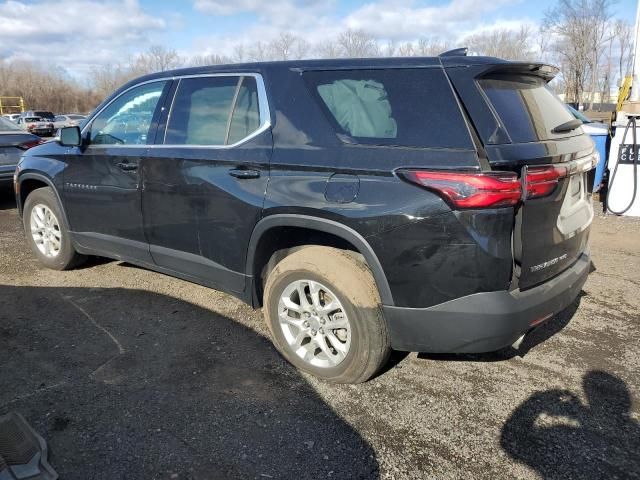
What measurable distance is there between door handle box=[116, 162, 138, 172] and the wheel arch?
52.6 inches

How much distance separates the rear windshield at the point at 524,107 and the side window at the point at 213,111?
1460mm

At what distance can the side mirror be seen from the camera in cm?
448

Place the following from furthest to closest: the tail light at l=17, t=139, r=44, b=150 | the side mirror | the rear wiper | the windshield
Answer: the windshield, the tail light at l=17, t=139, r=44, b=150, the side mirror, the rear wiper

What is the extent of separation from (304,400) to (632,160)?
6.81 metres

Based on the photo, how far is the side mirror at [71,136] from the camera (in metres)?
4.48

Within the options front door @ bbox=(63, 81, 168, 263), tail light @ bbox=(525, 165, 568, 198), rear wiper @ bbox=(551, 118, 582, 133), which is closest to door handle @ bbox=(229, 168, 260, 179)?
front door @ bbox=(63, 81, 168, 263)

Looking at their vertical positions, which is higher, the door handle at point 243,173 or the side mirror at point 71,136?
the side mirror at point 71,136

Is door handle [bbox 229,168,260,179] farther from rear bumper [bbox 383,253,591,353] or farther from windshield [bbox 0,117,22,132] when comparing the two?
windshield [bbox 0,117,22,132]

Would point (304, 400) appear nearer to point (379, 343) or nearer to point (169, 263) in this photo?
point (379, 343)

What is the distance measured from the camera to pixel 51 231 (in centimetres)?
509

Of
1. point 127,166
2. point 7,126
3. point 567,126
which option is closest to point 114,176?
point 127,166

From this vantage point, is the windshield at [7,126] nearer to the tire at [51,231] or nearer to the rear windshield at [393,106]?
the tire at [51,231]

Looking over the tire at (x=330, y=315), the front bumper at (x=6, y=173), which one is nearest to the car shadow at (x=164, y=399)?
the tire at (x=330, y=315)

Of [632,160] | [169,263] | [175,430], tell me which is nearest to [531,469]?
[175,430]
